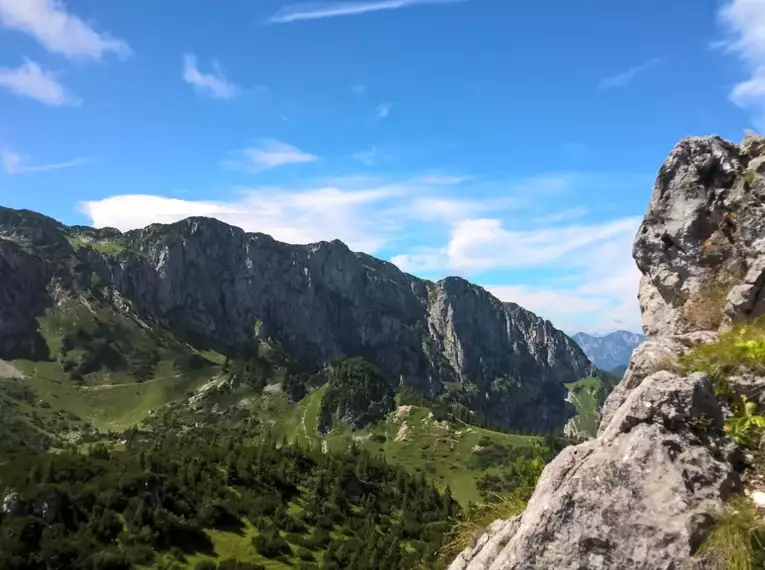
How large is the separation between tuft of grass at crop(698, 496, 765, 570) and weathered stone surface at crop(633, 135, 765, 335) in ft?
38.5

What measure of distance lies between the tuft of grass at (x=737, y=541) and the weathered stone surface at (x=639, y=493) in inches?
9.2

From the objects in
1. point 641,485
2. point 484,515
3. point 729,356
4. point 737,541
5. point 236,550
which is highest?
point 729,356

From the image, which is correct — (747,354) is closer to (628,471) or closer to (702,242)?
(628,471)

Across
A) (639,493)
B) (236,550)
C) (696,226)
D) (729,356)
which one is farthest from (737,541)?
(236,550)

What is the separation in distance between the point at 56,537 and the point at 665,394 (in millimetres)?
139661

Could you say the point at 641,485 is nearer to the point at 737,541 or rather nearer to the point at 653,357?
the point at 737,541

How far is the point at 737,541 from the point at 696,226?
17.8 meters

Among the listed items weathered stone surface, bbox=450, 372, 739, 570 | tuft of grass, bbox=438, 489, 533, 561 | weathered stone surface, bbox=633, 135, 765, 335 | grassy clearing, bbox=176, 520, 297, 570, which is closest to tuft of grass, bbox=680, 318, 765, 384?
weathered stone surface, bbox=450, 372, 739, 570

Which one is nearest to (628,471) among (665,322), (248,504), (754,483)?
(754,483)

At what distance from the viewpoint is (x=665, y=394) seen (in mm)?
11969

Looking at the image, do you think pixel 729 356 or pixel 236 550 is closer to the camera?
pixel 729 356

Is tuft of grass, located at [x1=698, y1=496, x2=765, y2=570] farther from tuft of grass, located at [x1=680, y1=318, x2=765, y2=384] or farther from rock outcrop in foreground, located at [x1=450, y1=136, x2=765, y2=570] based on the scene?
tuft of grass, located at [x1=680, y1=318, x2=765, y2=384]

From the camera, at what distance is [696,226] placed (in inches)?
944

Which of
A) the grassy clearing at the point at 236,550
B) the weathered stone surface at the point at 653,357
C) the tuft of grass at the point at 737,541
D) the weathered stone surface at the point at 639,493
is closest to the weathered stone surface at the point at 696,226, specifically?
the weathered stone surface at the point at 653,357
